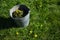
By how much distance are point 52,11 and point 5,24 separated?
5.92 ft

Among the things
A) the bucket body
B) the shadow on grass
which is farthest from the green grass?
the bucket body

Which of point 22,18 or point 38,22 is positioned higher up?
point 22,18

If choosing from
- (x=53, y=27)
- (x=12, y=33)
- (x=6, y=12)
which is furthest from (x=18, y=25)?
(x=53, y=27)

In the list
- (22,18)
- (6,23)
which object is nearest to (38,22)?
(22,18)

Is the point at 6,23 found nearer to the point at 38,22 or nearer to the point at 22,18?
the point at 22,18

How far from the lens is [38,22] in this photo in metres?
5.98

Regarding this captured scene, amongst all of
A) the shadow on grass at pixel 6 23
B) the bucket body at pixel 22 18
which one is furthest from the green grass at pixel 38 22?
the bucket body at pixel 22 18

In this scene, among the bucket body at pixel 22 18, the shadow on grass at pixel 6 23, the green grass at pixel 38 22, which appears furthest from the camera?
the shadow on grass at pixel 6 23

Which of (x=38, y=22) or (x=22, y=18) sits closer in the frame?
(x=22, y=18)

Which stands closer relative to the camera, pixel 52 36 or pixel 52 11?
pixel 52 36

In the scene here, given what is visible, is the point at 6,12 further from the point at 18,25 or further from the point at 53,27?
the point at 53,27

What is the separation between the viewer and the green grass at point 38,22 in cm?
567

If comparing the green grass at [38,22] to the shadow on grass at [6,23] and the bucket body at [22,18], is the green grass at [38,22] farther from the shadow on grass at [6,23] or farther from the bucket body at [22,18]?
the bucket body at [22,18]

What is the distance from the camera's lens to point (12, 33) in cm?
578
